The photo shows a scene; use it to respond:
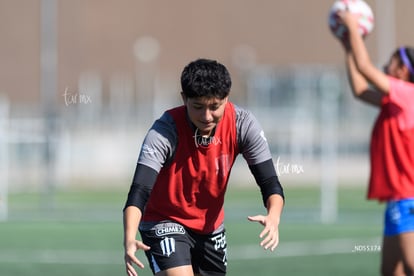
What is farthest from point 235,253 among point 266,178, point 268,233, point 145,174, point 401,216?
point 268,233

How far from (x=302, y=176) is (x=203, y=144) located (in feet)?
78.3

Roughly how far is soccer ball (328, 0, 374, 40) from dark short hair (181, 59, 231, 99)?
105cm

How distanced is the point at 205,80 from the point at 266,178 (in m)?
0.79

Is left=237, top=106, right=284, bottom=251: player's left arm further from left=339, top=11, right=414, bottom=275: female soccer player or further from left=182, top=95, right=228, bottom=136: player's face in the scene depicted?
left=339, top=11, right=414, bottom=275: female soccer player

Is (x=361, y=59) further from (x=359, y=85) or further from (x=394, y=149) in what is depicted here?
(x=394, y=149)

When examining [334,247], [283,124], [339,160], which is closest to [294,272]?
[334,247]

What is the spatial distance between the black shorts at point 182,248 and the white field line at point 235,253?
5650mm

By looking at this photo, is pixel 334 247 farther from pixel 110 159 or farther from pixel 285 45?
pixel 285 45

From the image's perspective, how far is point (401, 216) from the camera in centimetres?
688

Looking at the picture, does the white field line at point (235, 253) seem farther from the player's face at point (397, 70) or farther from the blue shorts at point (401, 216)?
the player's face at point (397, 70)

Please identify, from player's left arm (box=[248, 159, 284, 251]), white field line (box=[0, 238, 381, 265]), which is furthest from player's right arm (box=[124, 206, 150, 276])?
white field line (box=[0, 238, 381, 265])

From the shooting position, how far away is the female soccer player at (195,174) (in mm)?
6164

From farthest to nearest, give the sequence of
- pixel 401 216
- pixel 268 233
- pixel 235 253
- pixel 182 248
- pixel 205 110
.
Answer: pixel 235 253, pixel 401 216, pixel 182 248, pixel 205 110, pixel 268 233

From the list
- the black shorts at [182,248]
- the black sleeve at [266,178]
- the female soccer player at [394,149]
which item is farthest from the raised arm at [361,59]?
the black shorts at [182,248]
